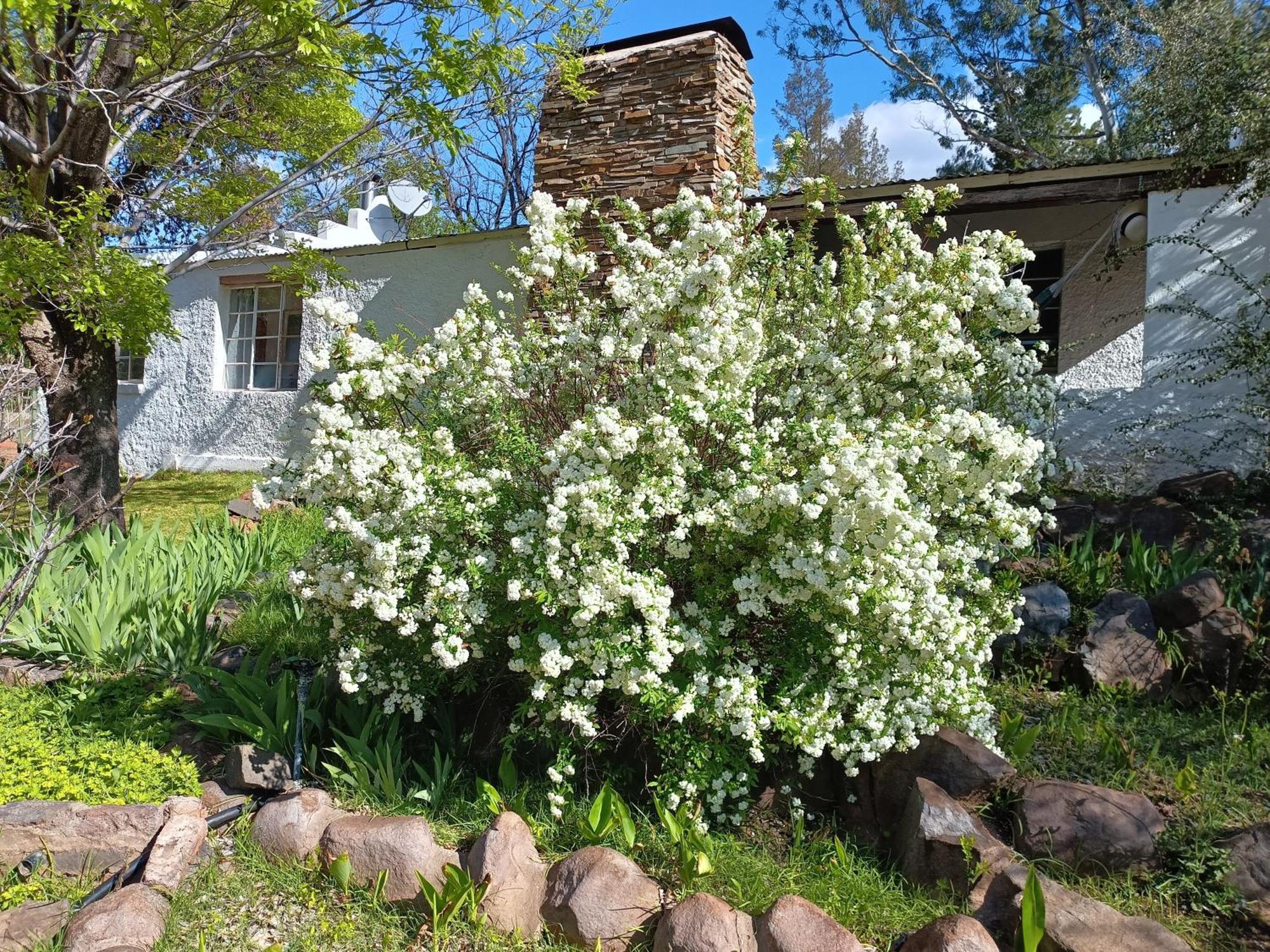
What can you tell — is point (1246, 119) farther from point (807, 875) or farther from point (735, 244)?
point (807, 875)

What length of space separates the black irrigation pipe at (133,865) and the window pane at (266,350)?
9.05 metres

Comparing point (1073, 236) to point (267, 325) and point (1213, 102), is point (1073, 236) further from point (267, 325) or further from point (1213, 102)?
point (267, 325)

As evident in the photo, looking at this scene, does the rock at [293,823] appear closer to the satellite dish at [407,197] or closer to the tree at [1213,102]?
the tree at [1213,102]

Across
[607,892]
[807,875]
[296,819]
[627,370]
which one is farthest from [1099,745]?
[296,819]

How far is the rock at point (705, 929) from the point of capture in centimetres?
246

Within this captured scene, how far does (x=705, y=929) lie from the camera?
248cm

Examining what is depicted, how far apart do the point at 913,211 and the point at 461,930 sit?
12.1 feet

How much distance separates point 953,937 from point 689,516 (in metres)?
1.45

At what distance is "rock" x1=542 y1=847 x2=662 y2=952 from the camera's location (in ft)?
8.60

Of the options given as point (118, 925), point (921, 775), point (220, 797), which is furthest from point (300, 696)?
point (921, 775)

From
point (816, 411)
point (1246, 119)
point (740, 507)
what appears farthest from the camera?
point (1246, 119)

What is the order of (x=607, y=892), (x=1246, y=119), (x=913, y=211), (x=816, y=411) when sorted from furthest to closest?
(x=1246, y=119) → (x=913, y=211) → (x=816, y=411) → (x=607, y=892)

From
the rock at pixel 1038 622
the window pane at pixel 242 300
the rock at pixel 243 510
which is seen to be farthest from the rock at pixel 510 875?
the window pane at pixel 242 300

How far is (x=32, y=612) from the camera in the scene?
4.48 meters
